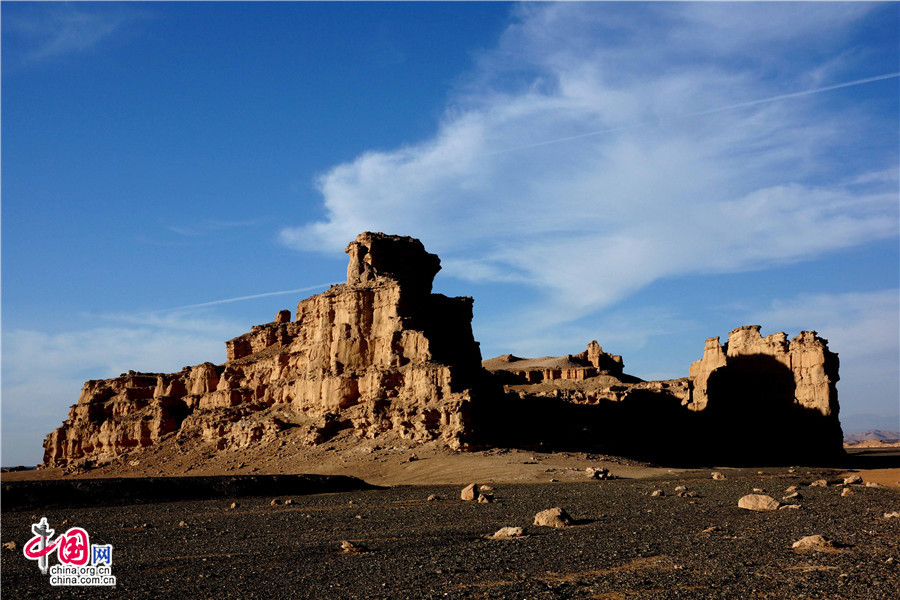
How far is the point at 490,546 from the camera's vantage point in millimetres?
17000

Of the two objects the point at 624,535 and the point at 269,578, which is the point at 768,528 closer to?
the point at 624,535

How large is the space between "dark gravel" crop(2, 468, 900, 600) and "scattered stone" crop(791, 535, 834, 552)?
28 cm

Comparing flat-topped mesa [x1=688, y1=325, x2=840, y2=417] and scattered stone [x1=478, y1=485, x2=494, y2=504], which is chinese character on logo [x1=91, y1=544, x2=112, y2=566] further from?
flat-topped mesa [x1=688, y1=325, x2=840, y2=417]

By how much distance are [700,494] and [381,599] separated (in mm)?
20618

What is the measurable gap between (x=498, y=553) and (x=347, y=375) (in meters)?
42.0

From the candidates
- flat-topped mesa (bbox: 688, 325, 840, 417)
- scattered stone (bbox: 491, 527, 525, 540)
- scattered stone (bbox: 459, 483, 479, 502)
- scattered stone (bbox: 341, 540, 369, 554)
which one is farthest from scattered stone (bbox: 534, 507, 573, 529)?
flat-topped mesa (bbox: 688, 325, 840, 417)

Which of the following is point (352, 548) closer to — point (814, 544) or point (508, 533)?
point (508, 533)

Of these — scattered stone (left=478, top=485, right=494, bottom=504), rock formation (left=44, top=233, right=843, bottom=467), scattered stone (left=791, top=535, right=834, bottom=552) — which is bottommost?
scattered stone (left=478, top=485, right=494, bottom=504)

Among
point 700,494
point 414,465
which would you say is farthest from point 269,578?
point 414,465

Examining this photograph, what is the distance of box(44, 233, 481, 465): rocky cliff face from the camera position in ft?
171

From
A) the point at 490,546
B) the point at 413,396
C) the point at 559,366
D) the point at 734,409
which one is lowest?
the point at 490,546

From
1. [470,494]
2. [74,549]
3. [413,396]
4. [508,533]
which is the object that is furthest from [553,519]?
[413,396]

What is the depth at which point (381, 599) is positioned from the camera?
12.2 m

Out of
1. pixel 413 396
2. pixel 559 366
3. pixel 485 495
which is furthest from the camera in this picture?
pixel 559 366
